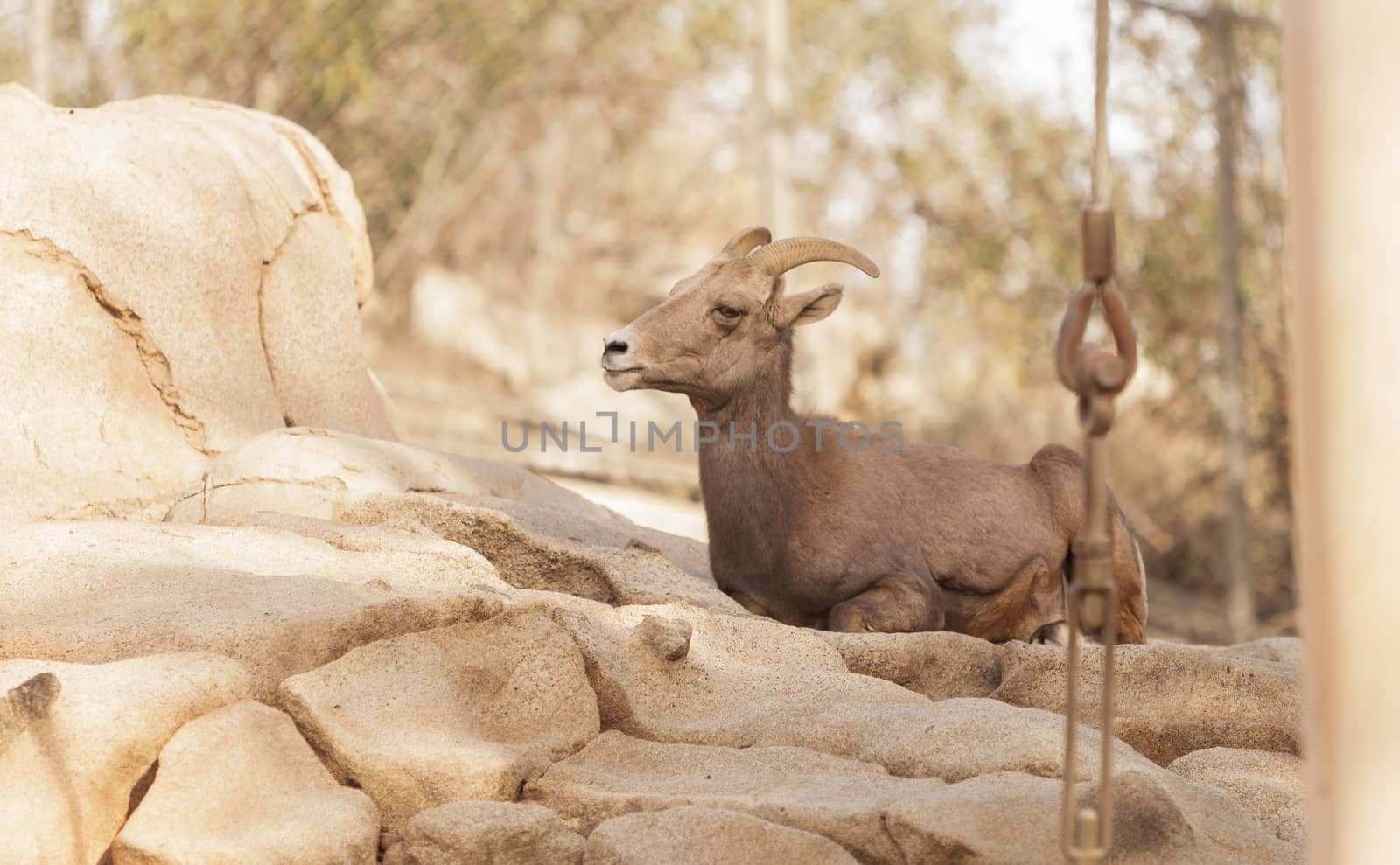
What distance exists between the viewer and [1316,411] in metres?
2.79

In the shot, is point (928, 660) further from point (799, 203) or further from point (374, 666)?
point (799, 203)

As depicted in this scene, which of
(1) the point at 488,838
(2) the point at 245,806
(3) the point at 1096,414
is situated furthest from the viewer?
(2) the point at 245,806

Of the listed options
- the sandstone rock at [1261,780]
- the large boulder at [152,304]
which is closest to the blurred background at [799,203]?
the large boulder at [152,304]

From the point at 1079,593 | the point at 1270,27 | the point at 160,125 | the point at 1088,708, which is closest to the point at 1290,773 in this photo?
the point at 1088,708

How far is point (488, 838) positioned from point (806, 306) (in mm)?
4052

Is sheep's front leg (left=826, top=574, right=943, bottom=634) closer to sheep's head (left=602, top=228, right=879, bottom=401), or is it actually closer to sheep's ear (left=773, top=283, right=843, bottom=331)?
sheep's head (left=602, top=228, right=879, bottom=401)

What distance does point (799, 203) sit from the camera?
74.8 ft

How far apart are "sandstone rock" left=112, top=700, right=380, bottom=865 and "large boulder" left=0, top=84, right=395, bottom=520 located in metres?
2.94

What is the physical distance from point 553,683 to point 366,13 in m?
14.0

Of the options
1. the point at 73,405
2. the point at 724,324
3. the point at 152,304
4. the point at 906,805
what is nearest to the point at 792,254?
the point at 724,324

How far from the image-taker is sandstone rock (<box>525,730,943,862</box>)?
416cm

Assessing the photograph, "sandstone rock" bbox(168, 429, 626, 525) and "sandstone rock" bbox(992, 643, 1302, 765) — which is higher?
"sandstone rock" bbox(168, 429, 626, 525)

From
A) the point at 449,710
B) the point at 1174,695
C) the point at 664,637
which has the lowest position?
the point at 1174,695

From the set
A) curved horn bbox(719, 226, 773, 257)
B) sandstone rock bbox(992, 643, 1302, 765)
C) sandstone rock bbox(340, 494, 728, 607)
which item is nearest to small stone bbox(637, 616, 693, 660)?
sandstone rock bbox(340, 494, 728, 607)
